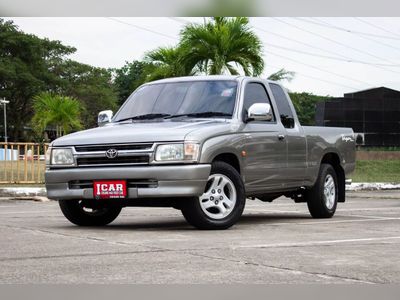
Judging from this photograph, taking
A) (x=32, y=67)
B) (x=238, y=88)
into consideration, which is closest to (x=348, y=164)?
(x=238, y=88)

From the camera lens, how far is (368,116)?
39.0m

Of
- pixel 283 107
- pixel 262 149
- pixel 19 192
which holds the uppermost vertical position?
pixel 283 107

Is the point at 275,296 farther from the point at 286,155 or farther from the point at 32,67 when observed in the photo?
the point at 32,67

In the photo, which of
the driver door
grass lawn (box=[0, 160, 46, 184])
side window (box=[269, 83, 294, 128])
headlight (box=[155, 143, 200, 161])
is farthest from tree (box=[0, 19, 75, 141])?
headlight (box=[155, 143, 200, 161])

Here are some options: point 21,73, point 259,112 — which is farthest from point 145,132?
point 21,73

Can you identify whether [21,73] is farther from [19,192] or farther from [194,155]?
[194,155]

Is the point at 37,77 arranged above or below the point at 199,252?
above

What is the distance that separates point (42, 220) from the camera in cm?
1103

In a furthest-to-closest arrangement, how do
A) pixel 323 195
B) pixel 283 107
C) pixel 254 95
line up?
pixel 323 195, pixel 283 107, pixel 254 95

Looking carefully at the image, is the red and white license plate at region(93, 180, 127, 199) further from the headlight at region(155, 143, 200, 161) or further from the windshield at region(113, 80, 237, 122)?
the windshield at region(113, 80, 237, 122)

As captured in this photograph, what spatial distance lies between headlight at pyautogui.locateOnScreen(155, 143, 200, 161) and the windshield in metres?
1.06

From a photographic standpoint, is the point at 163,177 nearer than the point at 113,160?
Yes

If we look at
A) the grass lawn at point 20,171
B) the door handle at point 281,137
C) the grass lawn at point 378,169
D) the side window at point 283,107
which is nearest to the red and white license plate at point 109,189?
the door handle at point 281,137

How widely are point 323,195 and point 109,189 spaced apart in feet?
12.1
